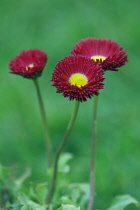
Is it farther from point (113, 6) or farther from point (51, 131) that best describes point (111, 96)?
point (113, 6)

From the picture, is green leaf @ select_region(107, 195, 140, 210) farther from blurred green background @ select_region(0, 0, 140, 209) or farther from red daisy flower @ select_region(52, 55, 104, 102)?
red daisy flower @ select_region(52, 55, 104, 102)

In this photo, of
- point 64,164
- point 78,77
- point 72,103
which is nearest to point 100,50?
point 78,77

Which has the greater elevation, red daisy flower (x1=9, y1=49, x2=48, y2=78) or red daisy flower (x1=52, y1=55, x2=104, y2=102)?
red daisy flower (x1=9, y1=49, x2=48, y2=78)

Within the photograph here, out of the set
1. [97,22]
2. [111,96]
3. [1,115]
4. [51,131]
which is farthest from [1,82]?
[97,22]

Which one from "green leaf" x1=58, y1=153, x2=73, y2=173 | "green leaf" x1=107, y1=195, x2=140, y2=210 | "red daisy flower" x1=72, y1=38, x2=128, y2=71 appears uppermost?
"red daisy flower" x1=72, y1=38, x2=128, y2=71

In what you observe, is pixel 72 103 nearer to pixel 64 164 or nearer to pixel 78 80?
pixel 64 164

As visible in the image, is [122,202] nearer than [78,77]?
No

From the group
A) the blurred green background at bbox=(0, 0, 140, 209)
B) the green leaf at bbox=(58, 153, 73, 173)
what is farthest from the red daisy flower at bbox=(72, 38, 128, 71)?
the blurred green background at bbox=(0, 0, 140, 209)
